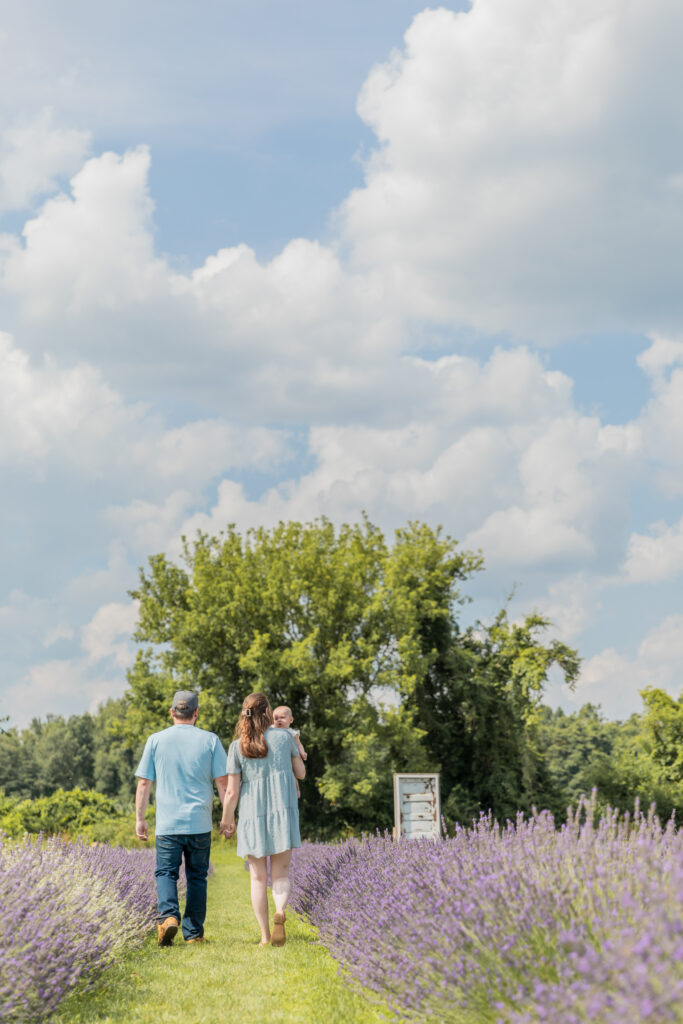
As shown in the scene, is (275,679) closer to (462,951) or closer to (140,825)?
(140,825)

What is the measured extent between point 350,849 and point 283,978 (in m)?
2.52

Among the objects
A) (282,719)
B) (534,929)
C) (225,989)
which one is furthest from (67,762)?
(534,929)

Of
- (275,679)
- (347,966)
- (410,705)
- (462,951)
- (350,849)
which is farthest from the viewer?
(410,705)

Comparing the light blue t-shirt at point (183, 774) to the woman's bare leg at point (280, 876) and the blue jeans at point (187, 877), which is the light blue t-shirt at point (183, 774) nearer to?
the blue jeans at point (187, 877)

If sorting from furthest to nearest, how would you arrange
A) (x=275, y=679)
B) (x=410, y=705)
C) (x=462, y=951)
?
(x=410, y=705)
(x=275, y=679)
(x=462, y=951)

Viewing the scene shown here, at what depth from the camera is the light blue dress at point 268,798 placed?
6.82 m

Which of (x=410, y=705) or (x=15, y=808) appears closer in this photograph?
(x=15, y=808)

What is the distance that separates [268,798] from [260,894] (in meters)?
0.71

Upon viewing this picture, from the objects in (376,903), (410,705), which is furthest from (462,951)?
(410,705)

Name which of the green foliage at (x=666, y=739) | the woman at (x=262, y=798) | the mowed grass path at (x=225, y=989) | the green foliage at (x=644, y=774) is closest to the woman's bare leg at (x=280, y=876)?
the woman at (x=262, y=798)

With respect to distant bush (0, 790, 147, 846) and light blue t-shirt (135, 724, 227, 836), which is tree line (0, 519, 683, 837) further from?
light blue t-shirt (135, 724, 227, 836)

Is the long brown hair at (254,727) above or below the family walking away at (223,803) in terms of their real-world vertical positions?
above

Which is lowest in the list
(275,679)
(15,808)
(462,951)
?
(15,808)

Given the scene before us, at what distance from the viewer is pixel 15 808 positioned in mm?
22953
